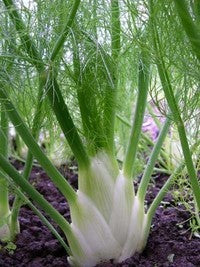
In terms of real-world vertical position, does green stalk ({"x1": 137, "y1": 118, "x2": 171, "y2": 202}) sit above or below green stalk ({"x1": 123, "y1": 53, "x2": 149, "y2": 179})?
below

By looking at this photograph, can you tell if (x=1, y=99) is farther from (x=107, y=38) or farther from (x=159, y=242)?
(x=159, y=242)

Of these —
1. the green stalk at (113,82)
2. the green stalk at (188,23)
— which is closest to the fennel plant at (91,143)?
the green stalk at (113,82)

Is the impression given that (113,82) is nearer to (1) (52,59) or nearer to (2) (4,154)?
(1) (52,59)

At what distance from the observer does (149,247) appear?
112cm

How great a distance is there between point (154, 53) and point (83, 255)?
44 cm

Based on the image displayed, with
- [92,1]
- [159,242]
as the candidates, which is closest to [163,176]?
[159,242]

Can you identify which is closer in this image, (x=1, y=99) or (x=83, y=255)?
(x=1, y=99)

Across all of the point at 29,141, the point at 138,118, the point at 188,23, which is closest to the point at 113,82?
the point at 138,118

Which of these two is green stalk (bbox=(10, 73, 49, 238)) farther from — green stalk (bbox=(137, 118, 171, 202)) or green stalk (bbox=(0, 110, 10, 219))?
green stalk (bbox=(137, 118, 171, 202))

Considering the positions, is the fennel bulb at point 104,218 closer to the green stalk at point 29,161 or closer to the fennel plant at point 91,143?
the fennel plant at point 91,143

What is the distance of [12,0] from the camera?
3.14ft

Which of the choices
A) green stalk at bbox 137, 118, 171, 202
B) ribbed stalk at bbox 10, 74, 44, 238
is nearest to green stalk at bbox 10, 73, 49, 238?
ribbed stalk at bbox 10, 74, 44, 238

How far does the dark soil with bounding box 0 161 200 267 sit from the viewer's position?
42.1 inches

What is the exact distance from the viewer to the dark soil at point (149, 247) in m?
1.07
